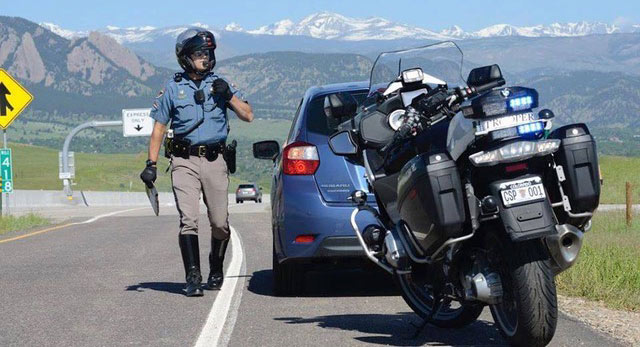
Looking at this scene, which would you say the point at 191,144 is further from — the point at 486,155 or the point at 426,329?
the point at 486,155

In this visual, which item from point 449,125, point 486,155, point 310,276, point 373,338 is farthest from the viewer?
point 310,276

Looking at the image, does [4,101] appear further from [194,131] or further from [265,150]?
[194,131]

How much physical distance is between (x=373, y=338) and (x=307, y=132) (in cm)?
237

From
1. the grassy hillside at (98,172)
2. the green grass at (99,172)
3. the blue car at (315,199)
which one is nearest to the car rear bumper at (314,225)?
the blue car at (315,199)

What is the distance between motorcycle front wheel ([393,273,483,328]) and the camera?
6.98 m

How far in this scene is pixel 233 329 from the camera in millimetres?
7426

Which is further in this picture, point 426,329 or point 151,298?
point 151,298

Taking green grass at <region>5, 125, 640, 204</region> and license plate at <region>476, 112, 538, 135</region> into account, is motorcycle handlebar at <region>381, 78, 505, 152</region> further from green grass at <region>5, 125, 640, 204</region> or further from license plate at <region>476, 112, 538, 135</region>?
green grass at <region>5, 125, 640, 204</region>

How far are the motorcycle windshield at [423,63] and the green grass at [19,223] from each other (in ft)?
47.0

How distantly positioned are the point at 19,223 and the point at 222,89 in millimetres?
16189

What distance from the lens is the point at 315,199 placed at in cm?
886

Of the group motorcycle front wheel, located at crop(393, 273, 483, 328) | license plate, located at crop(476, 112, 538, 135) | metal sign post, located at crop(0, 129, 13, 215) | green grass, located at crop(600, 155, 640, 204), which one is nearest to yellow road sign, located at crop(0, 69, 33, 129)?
metal sign post, located at crop(0, 129, 13, 215)

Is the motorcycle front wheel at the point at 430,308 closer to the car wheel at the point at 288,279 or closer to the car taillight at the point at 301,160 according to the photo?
the car taillight at the point at 301,160

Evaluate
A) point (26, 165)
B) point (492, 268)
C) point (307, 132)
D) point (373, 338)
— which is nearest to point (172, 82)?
point (307, 132)
